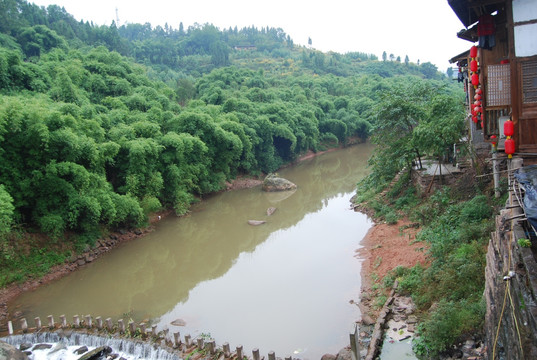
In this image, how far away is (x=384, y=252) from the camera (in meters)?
15.3

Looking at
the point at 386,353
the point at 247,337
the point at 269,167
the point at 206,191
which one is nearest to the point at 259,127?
the point at 269,167

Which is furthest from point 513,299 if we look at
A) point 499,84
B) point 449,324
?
point 499,84

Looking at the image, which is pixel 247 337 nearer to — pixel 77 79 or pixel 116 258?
pixel 116 258

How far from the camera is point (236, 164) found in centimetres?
3064

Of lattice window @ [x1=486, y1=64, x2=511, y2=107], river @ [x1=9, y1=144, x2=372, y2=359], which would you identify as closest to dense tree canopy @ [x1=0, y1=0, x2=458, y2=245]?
river @ [x1=9, y1=144, x2=372, y2=359]

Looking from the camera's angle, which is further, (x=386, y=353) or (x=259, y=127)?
(x=259, y=127)

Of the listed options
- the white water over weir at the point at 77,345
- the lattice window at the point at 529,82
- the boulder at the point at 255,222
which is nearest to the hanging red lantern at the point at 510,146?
the lattice window at the point at 529,82

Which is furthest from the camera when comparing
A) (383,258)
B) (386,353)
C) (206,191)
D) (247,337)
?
(206,191)

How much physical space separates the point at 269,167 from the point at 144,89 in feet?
36.9

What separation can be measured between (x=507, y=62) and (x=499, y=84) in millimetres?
415

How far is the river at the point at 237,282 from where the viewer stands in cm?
1163

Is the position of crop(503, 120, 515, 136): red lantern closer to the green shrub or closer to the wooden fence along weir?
the green shrub

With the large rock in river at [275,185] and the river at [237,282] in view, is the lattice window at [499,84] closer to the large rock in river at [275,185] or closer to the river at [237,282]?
the river at [237,282]

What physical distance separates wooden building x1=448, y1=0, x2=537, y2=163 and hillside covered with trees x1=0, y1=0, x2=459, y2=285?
750 cm
